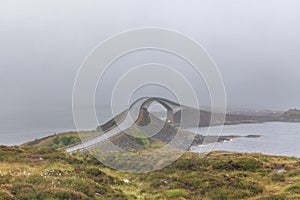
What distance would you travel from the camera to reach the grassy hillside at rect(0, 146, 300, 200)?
13.7 metres

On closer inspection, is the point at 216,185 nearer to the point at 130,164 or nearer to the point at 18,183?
the point at 18,183

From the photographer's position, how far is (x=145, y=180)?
22.7 metres

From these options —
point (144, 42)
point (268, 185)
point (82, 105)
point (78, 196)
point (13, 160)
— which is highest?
point (144, 42)

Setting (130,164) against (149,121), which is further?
(149,121)

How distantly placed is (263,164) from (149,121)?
156ft

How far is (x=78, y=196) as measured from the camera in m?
12.9

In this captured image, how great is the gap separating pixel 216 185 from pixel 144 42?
12.3 metres

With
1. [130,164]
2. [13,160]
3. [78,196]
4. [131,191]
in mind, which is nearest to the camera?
[78,196]

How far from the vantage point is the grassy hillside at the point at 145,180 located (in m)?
13.7

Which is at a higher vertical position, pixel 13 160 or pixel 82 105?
pixel 82 105

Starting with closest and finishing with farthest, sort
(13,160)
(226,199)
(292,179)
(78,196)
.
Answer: (78,196)
(226,199)
(292,179)
(13,160)

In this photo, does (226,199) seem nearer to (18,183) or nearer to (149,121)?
(18,183)

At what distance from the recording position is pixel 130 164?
30047mm

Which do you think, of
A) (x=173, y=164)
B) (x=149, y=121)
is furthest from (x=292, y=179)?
(x=149, y=121)
